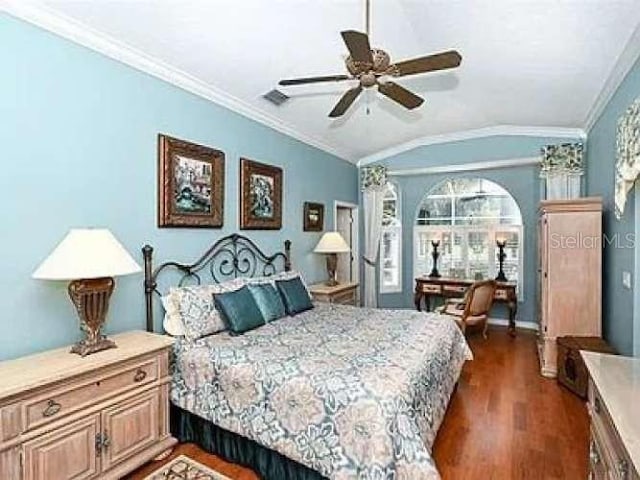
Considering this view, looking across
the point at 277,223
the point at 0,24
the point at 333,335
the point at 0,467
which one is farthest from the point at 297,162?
the point at 0,467

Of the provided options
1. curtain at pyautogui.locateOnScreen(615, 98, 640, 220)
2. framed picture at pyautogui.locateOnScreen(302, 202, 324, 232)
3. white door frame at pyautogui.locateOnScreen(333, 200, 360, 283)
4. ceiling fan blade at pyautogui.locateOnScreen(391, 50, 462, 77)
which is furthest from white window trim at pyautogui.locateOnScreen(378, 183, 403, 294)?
ceiling fan blade at pyautogui.locateOnScreen(391, 50, 462, 77)

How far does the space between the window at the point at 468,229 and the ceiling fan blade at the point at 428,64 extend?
4.57 m

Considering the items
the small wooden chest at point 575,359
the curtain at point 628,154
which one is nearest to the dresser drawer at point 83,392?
the curtain at point 628,154

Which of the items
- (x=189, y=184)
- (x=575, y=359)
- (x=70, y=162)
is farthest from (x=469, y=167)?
(x=70, y=162)

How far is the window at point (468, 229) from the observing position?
6410 millimetres

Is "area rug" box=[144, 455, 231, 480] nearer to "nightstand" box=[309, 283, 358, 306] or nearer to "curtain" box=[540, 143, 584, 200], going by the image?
"nightstand" box=[309, 283, 358, 306]

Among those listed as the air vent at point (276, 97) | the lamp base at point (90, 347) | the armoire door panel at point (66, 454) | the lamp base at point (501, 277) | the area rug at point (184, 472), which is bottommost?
the area rug at point (184, 472)

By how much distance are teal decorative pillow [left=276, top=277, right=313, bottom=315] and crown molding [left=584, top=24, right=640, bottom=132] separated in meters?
3.25

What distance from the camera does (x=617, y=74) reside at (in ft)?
10.7

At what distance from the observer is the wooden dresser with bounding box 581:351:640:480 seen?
1241mm

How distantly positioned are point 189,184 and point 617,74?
A: 143 inches

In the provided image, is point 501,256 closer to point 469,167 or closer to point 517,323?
point 517,323

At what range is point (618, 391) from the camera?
61.4 inches

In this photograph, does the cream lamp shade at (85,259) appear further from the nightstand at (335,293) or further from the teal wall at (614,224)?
the teal wall at (614,224)
